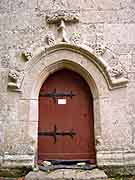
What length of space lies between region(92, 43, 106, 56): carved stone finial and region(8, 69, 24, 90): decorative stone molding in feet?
4.25

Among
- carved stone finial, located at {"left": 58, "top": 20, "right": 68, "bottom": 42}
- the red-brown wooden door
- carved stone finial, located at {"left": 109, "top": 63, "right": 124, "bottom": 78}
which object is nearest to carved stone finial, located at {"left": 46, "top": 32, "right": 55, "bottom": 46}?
carved stone finial, located at {"left": 58, "top": 20, "right": 68, "bottom": 42}

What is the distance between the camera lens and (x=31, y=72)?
446cm

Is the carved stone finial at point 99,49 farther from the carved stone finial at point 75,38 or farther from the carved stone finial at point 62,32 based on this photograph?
the carved stone finial at point 62,32

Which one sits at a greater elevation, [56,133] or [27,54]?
[27,54]

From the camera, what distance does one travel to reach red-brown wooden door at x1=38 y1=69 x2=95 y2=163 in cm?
442

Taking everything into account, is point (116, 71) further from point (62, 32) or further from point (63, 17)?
point (63, 17)

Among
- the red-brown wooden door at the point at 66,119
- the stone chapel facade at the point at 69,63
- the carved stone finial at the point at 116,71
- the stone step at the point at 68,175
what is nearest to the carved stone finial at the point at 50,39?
the stone chapel facade at the point at 69,63

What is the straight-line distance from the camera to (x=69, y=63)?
15.0 feet

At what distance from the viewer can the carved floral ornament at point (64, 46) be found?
4367 mm

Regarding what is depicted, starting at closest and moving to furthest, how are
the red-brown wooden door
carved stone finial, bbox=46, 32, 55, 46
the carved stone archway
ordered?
the carved stone archway < the red-brown wooden door < carved stone finial, bbox=46, 32, 55, 46

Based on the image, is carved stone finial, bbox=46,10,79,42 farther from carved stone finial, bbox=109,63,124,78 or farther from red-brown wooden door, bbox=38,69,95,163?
carved stone finial, bbox=109,63,124,78

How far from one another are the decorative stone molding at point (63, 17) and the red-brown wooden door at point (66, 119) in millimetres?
982

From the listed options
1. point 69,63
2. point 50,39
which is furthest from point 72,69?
point 50,39

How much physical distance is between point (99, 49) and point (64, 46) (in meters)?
0.60
